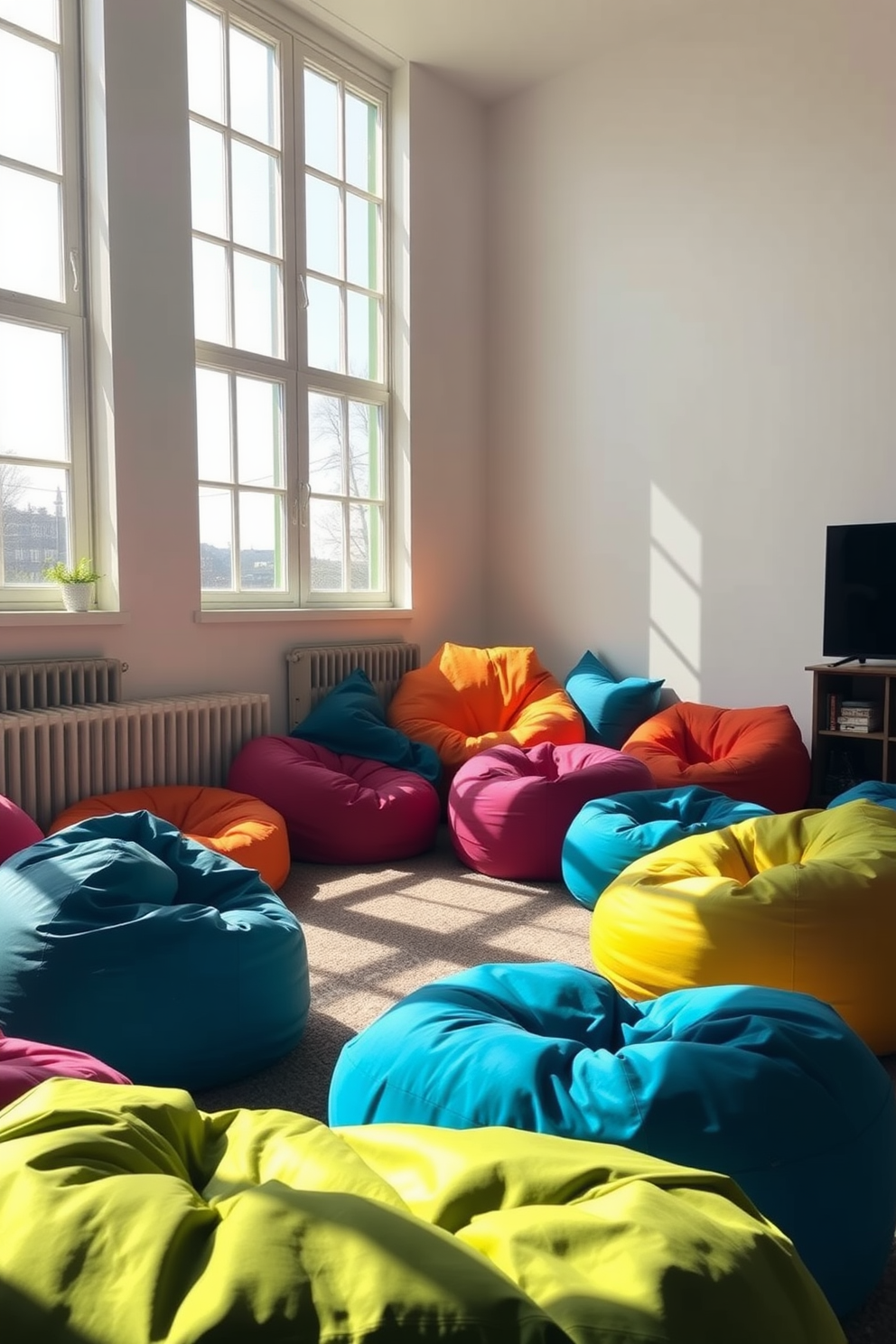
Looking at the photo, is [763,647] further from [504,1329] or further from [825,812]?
[504,1329]

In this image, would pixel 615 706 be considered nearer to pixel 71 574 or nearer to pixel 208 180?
pixel 71 574

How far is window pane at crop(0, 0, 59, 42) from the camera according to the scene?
4137mm

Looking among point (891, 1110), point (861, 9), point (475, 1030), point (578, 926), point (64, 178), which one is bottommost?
point (578, 926)

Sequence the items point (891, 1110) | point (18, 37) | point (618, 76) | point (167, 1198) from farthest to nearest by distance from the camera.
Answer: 1. point (618, 76)
2. point (18, 37)
3. point (891, 1110)
4. point (167, 1198)

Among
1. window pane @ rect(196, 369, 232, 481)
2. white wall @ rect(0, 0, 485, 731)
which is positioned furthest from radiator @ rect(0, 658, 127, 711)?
window pane @ rect(196, 369, 232, 481)

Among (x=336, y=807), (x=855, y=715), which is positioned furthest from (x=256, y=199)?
(x=855, y=715)

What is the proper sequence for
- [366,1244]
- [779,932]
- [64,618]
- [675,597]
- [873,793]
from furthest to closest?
[675,597] → [64,618] → [873,793] → [779,932] → [366,1244]

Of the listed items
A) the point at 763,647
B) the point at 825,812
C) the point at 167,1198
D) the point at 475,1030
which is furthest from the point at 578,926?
the point at 167,1198

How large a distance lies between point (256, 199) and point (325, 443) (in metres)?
1.23

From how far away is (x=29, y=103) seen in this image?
4184mm

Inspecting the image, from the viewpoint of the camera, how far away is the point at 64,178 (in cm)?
427

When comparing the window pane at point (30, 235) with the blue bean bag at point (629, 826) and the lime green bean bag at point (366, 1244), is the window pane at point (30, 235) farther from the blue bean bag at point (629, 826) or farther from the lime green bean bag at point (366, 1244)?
the lime green bean bag at point (366, 1244)

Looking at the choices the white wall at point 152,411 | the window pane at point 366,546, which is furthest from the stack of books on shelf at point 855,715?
the window pane at point 366,546

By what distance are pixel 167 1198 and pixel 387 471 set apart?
526cm
